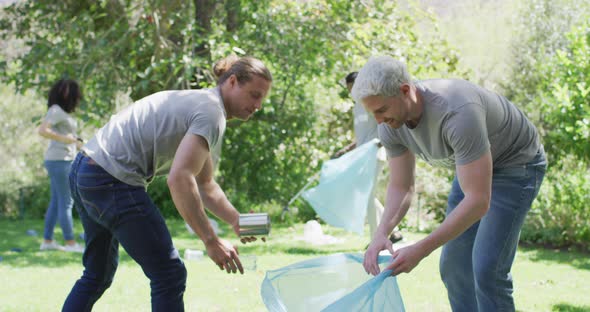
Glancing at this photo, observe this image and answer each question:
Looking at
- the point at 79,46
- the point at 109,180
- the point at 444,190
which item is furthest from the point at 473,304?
the point at 79,46

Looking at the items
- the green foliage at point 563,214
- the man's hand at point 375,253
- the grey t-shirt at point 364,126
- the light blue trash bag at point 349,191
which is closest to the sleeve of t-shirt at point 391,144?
the man's hand at point 375,253

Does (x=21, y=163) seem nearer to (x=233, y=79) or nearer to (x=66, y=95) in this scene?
(x=66, y=95)

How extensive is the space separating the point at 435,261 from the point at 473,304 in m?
2.88

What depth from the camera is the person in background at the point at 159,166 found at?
Answer: 2.71 meters

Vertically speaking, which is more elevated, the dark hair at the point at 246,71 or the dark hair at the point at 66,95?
the dark hair at the point at 246,71

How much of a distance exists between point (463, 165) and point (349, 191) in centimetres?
375

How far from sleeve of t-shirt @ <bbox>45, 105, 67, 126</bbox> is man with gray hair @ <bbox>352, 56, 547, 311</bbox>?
13.3 feet

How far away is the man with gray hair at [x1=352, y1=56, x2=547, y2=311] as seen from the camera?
2.53 meters

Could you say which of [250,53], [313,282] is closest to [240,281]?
[313,282]

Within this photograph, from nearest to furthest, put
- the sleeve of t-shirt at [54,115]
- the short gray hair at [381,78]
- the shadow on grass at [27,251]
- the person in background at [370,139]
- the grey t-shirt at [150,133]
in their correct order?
the short gray hair at [381,78], the grey t-shirt at [150,133], the shadow on grass at [27,251], the sleeve of t-shirt at [54,115], the person in background at [370,139]

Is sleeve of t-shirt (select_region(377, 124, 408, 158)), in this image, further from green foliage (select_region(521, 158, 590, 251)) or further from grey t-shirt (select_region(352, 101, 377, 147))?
green foliage (select_region(521, 158, 590, 251))

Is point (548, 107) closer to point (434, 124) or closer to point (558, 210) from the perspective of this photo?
point (558, 210)

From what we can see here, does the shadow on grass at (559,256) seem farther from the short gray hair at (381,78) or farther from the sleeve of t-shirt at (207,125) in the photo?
the sleeve of t-shirt at (207,125)

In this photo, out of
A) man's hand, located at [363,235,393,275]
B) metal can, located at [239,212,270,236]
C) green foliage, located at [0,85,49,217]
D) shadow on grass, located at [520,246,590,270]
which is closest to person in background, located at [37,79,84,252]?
green foliage, located at [0,85,49,217]
